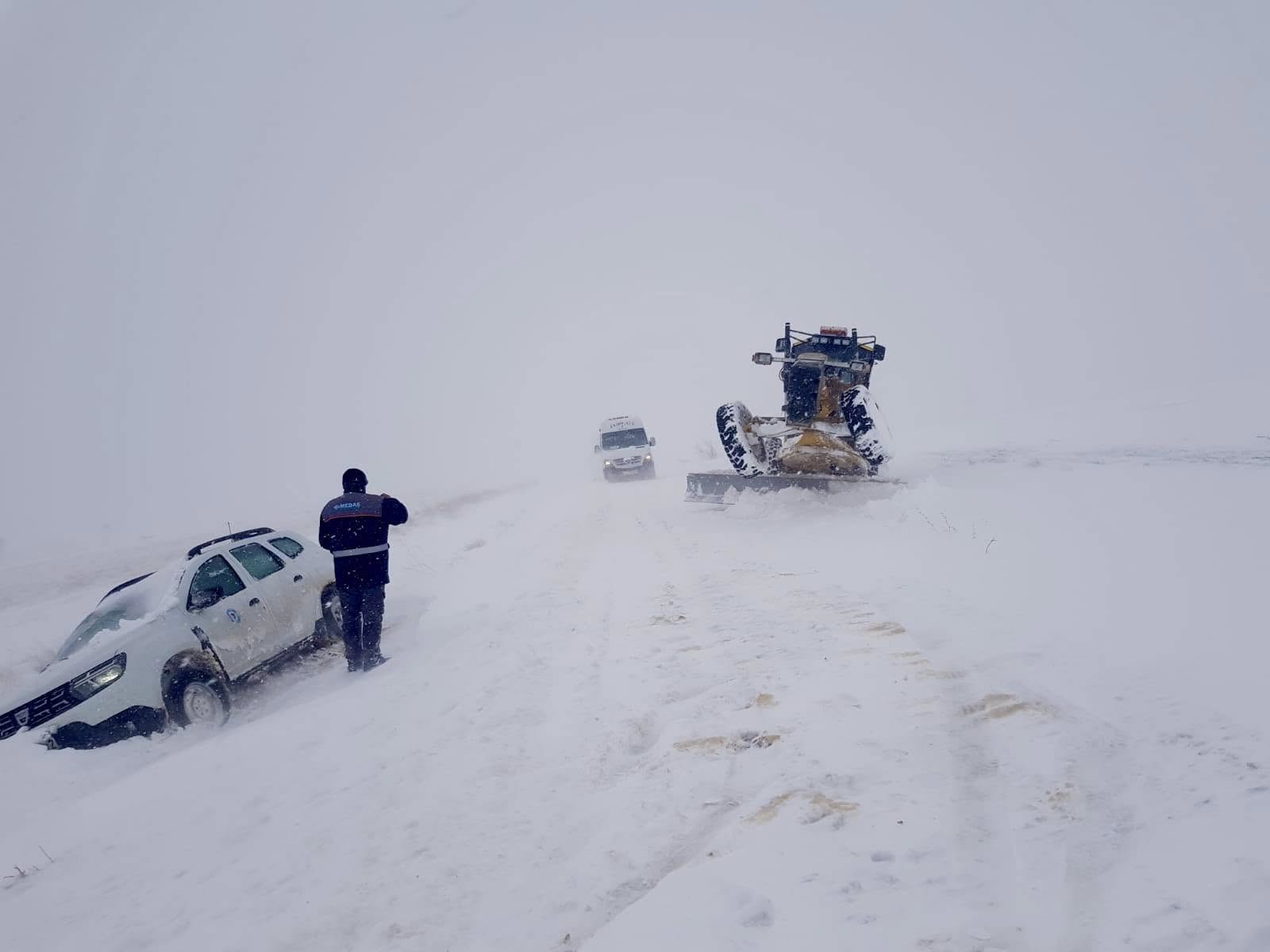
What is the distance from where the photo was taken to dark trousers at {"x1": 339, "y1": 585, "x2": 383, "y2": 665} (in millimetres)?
6438

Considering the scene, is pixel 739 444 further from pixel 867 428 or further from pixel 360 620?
pixel 360 620

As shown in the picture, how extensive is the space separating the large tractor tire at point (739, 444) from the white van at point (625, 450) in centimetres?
1277

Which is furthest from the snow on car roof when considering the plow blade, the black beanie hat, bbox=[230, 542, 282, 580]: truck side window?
the black beanie hat

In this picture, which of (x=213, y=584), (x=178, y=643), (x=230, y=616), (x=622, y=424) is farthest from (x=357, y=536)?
(x=622, y=424)

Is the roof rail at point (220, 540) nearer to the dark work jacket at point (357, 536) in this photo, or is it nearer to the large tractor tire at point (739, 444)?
the dark work jacket at point (357, 536)

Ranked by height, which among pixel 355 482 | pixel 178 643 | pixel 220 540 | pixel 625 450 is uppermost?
pixel 355 482

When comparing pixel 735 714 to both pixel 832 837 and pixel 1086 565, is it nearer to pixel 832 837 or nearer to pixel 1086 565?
pixel 832 837

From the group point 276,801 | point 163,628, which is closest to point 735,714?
point 276,801

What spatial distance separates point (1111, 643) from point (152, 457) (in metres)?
81.9

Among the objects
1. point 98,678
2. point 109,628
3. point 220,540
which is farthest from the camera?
point 220,540

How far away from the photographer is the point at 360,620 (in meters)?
6.59

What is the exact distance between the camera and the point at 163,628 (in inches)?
224

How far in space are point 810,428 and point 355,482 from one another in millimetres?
8249

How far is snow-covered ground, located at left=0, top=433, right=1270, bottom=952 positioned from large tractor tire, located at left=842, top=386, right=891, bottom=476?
3945 mm
